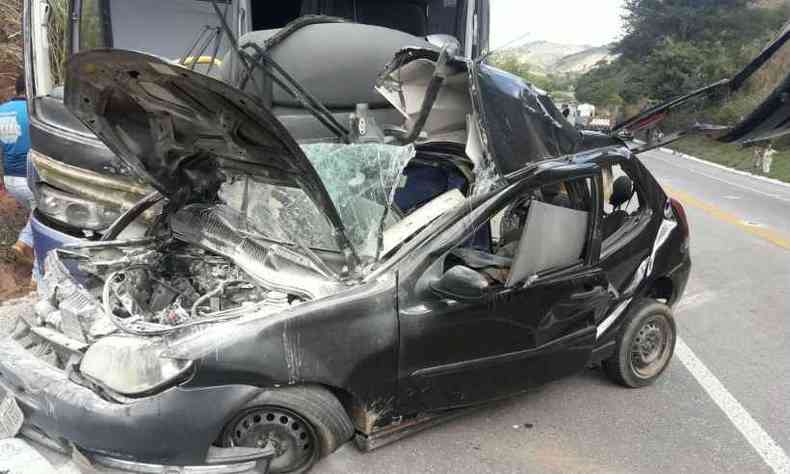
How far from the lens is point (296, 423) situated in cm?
282

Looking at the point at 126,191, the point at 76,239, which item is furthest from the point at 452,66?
the point at 76,239

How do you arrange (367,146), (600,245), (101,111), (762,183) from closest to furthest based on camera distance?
1. (101,111)
2. (367,146)
3. (600,245)
4. (762,183)

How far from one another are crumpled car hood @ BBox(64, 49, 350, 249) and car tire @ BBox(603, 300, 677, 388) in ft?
6.74

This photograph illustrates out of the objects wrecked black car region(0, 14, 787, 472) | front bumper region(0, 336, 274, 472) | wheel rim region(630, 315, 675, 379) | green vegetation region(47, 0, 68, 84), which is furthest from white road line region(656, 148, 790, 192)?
front bumper region(0, 336, 274, 472)

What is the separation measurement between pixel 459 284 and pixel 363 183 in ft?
2.52

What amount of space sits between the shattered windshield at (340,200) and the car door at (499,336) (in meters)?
0.40

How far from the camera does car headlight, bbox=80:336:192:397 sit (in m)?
2.56

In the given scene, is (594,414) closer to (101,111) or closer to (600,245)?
(600,245)

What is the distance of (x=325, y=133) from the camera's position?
15.1 ft

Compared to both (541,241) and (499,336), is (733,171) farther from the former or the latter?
(499,336)

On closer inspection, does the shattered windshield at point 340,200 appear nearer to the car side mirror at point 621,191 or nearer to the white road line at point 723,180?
the car side mirror at point 621,191

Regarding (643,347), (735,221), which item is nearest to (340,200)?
(643,347)

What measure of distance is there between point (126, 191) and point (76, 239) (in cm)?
54

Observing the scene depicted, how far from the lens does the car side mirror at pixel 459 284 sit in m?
2.88
